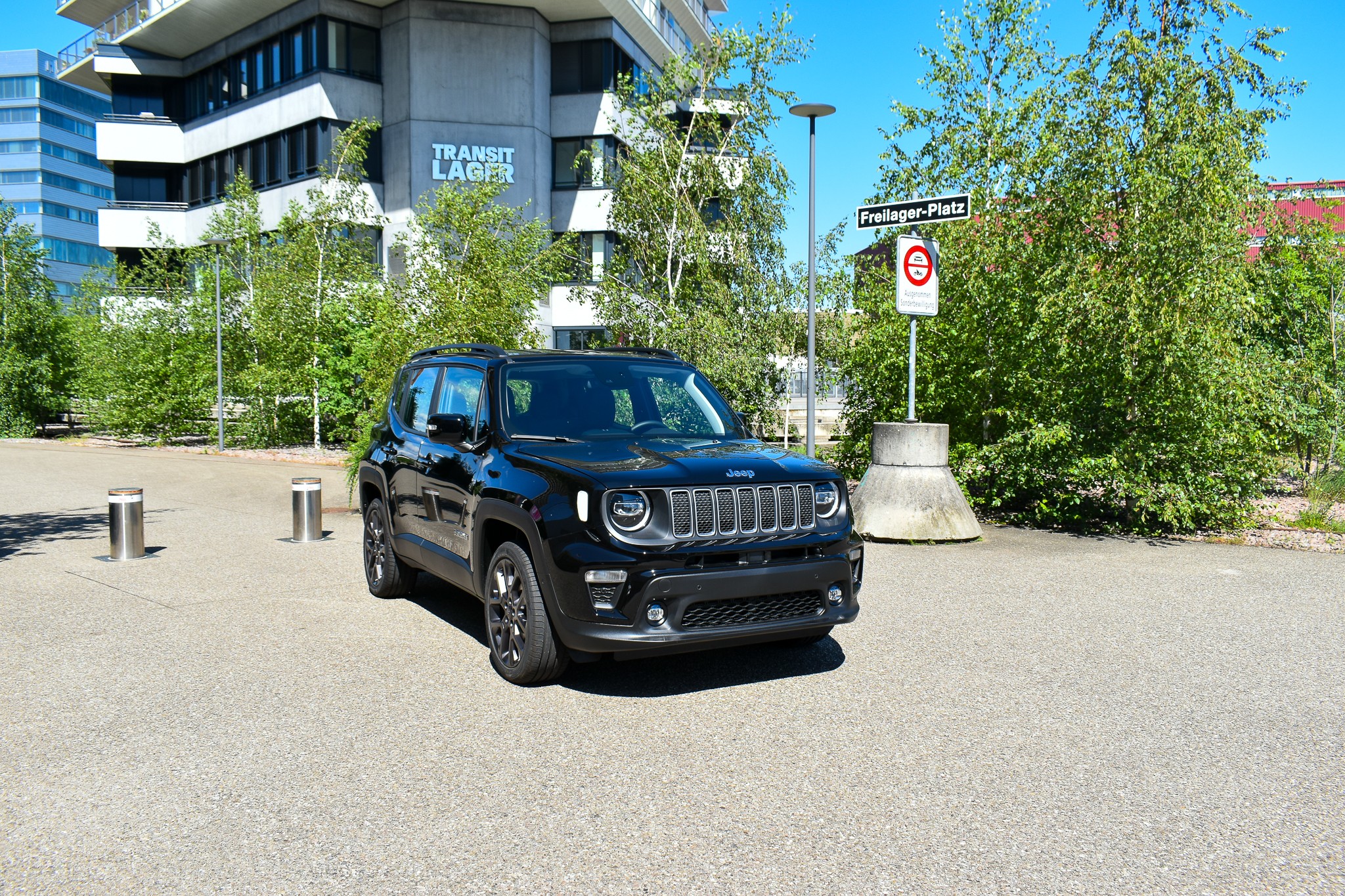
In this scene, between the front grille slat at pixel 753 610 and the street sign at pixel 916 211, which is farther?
the street sign at pixel 916 211

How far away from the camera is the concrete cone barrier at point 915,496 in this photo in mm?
10906

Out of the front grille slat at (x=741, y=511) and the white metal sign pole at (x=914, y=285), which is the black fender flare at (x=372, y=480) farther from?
the white metal sign pole at (x=914, y=285)

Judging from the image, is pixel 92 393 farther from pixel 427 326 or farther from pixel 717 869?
pixel 717 869

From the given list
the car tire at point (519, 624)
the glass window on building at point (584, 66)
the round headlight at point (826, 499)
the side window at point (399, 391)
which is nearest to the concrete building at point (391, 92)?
the glass window on building at point (584, 66)

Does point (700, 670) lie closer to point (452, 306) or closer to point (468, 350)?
point (468, 350)

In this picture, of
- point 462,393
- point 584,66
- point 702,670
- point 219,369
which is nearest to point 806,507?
point 702,670

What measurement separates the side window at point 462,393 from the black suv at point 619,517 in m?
0.02

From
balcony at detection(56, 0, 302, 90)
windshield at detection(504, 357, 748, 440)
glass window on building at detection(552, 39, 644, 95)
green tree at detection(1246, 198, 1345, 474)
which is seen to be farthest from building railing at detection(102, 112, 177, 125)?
windshield at detection(504, 357, 748, 440)

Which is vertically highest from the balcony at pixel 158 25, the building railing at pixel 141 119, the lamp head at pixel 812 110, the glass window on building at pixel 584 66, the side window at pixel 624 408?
the balcony at pixel 158 25

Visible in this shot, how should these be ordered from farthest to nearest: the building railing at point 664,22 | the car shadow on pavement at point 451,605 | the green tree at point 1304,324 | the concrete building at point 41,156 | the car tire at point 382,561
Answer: the concrete building at point 41,156 → the building railing at point 664,22 → the green tree at point 1304,324 → the car tire at point 382,561 → the car shadow on pavement at point 451,605

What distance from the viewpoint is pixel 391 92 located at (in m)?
35.3

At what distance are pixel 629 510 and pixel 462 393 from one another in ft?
7.27

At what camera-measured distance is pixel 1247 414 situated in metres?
10.7

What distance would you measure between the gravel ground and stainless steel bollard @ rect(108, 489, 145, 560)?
5.45ft
